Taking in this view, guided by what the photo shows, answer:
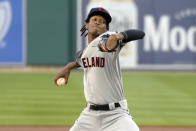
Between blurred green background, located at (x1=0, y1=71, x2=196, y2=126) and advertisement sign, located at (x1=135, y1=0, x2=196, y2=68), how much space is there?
6.18 feet

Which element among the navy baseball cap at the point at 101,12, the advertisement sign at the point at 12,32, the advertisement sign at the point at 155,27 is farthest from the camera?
the advertisement sign at the point at 12,32

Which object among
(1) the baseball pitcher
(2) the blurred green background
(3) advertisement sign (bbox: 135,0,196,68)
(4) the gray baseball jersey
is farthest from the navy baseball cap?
(3) advertisement sign (bbox: 135,0,196,68)

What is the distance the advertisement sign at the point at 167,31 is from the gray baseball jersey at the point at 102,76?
14.0 meters

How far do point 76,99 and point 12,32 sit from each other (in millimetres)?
7944

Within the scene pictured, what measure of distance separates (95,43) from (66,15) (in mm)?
14128

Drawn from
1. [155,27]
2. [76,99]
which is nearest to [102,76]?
[76,99]

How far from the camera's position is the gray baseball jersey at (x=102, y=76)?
5.41m

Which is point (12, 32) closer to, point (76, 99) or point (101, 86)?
point (76, 99)

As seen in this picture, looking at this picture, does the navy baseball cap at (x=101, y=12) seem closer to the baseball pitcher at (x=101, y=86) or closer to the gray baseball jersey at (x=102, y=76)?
the baseball pitcher at (x=101, y=86)

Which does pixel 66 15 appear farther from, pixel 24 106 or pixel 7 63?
pixel 24 106

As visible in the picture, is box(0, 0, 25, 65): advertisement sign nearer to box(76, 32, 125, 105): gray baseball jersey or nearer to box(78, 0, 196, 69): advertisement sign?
box(78, 0, 196, 69): advertisement sign

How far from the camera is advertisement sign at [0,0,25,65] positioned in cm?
1966

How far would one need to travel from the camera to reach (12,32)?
19781 millimetres

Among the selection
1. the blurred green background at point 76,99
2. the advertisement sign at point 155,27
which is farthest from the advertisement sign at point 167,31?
the blurred green background at point 76,99
